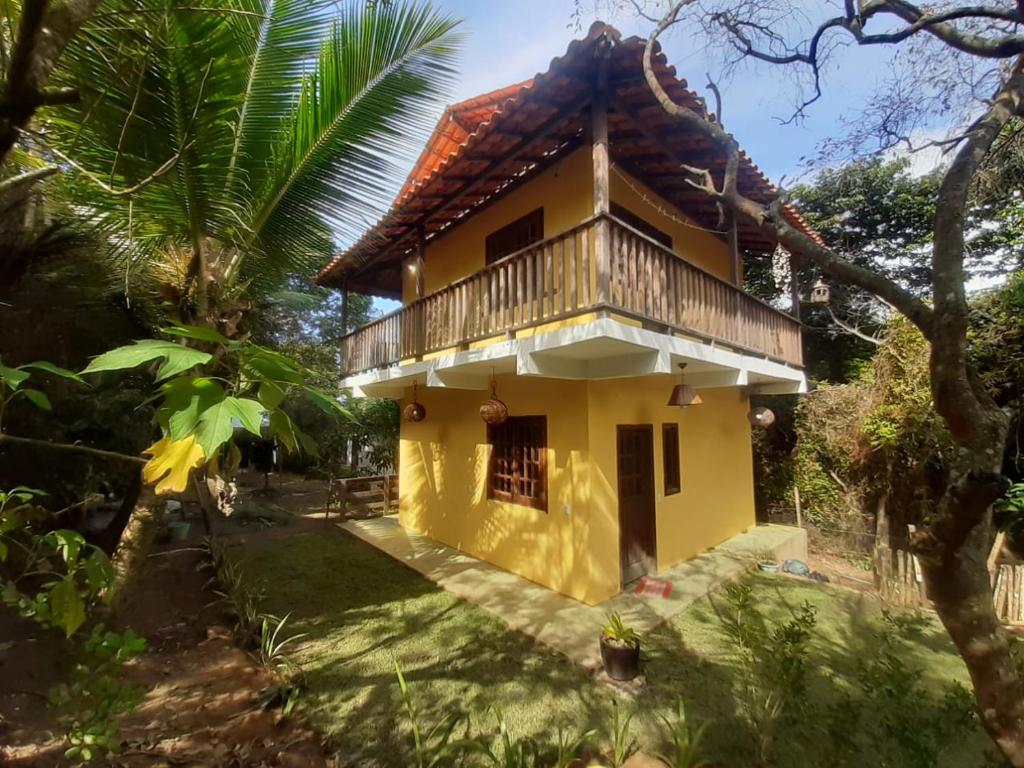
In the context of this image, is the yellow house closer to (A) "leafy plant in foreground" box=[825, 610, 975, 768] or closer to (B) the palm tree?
(B) the palm tree

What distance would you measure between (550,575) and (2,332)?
267 inches

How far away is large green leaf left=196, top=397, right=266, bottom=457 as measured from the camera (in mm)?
1212

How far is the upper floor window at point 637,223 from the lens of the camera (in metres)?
6.71

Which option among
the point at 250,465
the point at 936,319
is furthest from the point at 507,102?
the point at 250,465

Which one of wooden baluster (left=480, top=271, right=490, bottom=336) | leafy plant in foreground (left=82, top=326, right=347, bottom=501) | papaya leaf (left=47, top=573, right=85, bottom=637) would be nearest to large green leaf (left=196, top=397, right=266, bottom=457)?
leafy plant in foreground (left=82, top=326, right=347, bottom=501)

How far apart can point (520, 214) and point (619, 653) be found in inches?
245

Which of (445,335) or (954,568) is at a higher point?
(445,335)

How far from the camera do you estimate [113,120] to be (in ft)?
8.04

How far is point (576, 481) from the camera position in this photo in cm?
591

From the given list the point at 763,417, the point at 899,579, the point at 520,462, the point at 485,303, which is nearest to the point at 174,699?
the point at 520,462

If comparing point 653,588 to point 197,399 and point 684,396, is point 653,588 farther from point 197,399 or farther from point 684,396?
point 197,399

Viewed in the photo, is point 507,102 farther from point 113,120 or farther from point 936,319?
point 936,319

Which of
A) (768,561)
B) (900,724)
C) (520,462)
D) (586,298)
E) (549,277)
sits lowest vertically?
(768,561)

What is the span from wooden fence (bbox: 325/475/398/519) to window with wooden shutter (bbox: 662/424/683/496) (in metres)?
7.09
